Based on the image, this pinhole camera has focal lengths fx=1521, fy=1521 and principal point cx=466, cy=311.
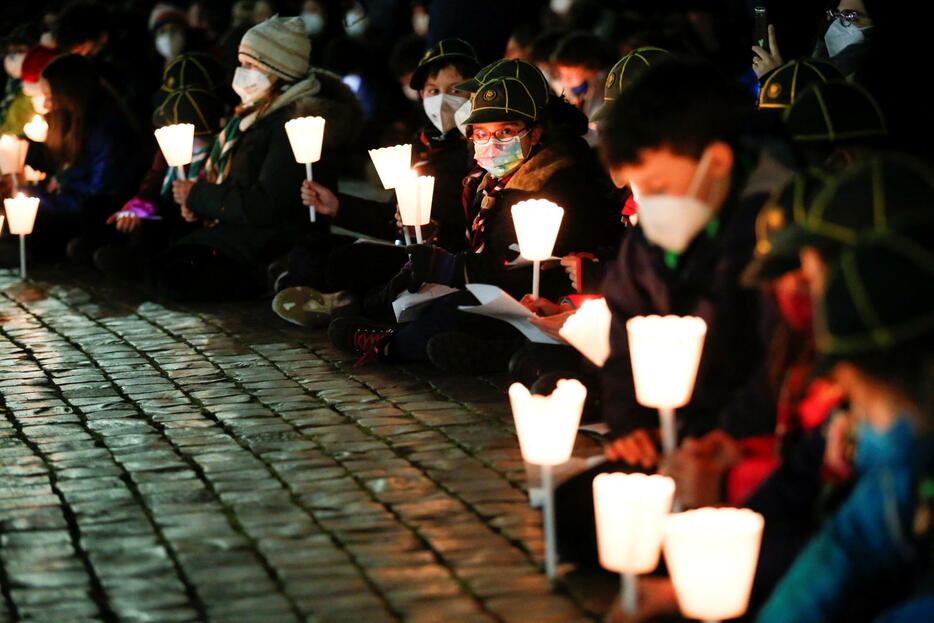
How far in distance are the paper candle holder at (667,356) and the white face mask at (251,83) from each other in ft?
19.1

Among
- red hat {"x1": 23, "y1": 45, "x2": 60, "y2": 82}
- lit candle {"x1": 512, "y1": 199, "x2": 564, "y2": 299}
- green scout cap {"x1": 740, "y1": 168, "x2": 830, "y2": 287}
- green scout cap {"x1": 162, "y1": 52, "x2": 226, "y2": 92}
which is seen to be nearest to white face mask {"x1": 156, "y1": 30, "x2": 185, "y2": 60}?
red hat {"x1": 23, "y1": 45, "x2": 60, "y2": 82}

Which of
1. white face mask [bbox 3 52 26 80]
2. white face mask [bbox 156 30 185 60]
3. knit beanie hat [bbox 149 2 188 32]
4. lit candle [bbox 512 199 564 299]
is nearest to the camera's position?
lit candle [bbox 512 199 564 299]

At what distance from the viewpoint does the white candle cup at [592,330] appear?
16.7 ft

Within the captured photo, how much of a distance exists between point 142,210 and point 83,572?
607 cm

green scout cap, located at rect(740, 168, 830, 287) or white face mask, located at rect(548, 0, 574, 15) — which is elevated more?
white face mask, located at rect(548, 0, 574, 15)

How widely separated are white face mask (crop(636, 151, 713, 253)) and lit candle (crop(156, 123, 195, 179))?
5560 mm

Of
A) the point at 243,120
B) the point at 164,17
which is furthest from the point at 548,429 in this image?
the point at 164,17

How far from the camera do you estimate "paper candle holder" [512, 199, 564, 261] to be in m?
6.58

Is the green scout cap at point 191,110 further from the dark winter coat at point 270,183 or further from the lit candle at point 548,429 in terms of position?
the lit candle at point 548,429

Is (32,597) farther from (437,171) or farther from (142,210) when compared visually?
(142,210)

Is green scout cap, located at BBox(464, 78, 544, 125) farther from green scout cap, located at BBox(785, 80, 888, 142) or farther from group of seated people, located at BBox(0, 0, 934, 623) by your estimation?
green scout cap, located at BBox(785, 80, 888, 142)

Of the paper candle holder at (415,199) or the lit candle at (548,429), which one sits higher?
the paper candle holder at (415,199)

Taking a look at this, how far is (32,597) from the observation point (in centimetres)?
454

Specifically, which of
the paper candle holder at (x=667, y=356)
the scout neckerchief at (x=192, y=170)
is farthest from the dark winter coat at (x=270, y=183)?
the paper candle holder at (x=667, y=356)
